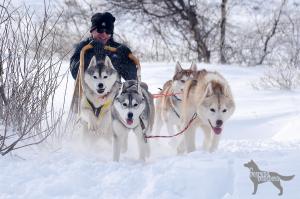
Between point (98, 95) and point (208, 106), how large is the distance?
1300 mm

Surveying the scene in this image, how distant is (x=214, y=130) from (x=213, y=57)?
9.52 m

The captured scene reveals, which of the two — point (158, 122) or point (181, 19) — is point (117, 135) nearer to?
point (158, 122)

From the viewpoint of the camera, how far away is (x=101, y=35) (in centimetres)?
552

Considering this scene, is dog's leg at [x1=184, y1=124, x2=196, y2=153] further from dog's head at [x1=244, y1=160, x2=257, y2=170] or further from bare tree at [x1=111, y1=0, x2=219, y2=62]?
bare tree at [x1=111, y1=0, x2=219, y2=62]

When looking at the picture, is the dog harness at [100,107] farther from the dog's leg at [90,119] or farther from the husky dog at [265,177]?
the husky dog at [265,177]

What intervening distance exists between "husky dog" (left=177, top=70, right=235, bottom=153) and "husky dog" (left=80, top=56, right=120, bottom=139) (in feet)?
2.73

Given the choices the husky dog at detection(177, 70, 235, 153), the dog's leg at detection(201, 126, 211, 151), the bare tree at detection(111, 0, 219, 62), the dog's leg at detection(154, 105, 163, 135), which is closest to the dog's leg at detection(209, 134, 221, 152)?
the husky dog at detection(177, 70, 235, 153)

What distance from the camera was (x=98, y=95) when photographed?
4.96 metres

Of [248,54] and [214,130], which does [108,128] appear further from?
[248,54]

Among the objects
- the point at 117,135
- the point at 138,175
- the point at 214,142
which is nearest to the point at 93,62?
the point at 117,135

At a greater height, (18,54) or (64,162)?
(18,54)

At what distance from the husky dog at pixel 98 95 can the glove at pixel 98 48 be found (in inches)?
11.9

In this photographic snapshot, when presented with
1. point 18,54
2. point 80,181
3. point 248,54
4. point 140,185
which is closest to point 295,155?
point 140,185

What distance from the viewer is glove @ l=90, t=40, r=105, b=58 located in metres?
5.29
